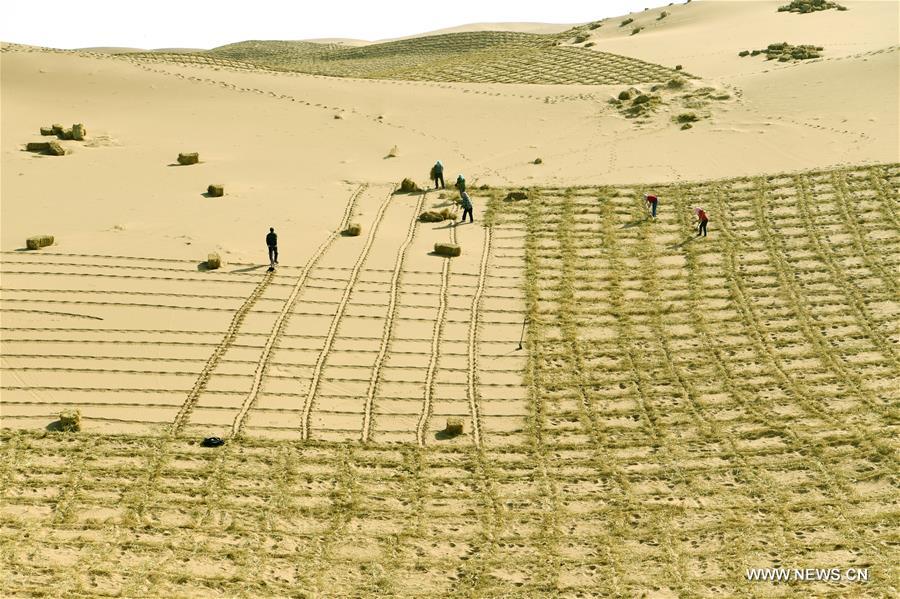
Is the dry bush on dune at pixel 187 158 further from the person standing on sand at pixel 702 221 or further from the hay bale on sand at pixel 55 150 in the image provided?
the person standing on sand at pixel 702 221

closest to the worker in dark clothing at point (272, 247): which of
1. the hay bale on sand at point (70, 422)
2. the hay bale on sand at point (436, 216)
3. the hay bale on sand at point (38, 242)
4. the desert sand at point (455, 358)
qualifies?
the desert sand at point (455, 358)

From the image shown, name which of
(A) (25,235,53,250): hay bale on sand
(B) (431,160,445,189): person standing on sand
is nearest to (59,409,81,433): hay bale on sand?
(A) (25,235,53,250): hay bale on sand

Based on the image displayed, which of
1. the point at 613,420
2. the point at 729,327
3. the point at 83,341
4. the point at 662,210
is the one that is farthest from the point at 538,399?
the point at 662,210

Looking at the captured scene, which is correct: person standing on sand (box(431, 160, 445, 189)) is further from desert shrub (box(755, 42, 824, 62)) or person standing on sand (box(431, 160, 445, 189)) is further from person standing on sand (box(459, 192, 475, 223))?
desert shrub (box(755, 42, 824, 62))

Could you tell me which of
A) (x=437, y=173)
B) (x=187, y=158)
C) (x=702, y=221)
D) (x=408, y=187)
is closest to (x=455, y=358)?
(x=702, y=221)

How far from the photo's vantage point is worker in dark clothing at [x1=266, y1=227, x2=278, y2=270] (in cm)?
2120

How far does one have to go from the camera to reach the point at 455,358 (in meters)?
18.5

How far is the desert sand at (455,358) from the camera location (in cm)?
1322

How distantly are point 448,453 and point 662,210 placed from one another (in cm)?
1184

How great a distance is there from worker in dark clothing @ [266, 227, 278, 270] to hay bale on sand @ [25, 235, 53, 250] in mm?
4554

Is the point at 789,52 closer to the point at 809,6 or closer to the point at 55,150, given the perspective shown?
the point at 809,6

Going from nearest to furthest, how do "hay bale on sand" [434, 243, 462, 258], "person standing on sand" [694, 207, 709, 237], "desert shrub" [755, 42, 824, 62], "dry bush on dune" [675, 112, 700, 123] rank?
1. "hay bale on sand" [434, 243, 462, 258]
2. "person standing on sand" [694, 207, 709, 237]
3. "dry bush on dune" [675, 112, 700, 123]
4. "desert shrub" [755, 42, 824, 62]

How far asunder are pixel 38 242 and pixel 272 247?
15.9 feet

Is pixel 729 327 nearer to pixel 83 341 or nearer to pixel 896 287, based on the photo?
pixel 896 287
